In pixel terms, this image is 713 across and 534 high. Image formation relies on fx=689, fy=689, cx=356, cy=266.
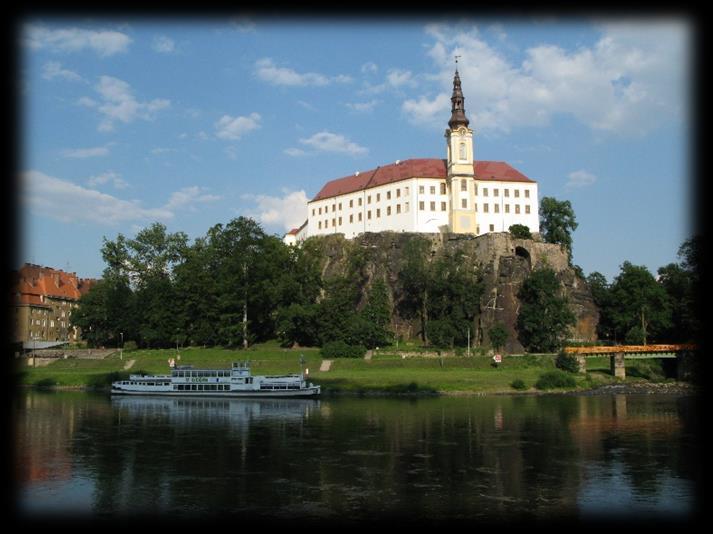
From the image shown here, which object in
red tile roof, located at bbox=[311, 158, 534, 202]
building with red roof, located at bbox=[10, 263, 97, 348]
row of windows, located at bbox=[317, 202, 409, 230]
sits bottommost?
building with red roof, located at bbox=[10, 263, 97, 348]

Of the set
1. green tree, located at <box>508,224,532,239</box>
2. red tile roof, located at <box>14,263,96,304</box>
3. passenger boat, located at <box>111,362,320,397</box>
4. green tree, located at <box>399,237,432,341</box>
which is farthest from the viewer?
red tile roof, located at <box>14,263,96,304</box>

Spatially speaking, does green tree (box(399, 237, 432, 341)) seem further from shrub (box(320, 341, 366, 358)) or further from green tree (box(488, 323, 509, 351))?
shrub (box(320, 341, 366, 358))

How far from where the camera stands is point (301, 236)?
336 ft

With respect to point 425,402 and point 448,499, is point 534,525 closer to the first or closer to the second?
point 448,499

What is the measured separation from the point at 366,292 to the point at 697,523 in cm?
6177

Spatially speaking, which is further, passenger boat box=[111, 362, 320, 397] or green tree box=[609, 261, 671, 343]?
green tree box=[609, 261, 671, 343]

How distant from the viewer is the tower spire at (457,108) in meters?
81.6

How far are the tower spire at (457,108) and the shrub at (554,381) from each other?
34.4 meters

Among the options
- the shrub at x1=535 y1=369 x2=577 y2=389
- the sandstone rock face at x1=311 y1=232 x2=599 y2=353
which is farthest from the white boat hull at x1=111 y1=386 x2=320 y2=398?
the sandstone rock face at x1=311 y1=232 x2=599 y2=353

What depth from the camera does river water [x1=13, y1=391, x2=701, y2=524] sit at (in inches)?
848

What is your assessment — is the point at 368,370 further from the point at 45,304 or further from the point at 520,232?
the point at 45,304

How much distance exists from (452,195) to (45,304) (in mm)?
56332

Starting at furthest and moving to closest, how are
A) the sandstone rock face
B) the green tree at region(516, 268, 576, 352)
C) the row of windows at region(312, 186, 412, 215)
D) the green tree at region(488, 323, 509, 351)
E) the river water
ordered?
the row of windows at region(312, 186, 412, 215)
the sandstone rock face
the green tree at region(516, 268, 576, 352)
the green tree at region(488, 323, 509, 351)
the river water

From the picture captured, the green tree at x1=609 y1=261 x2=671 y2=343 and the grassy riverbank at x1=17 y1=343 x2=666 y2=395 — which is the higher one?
the green tree at x1=609 y1=261 x2=671 y2=343
